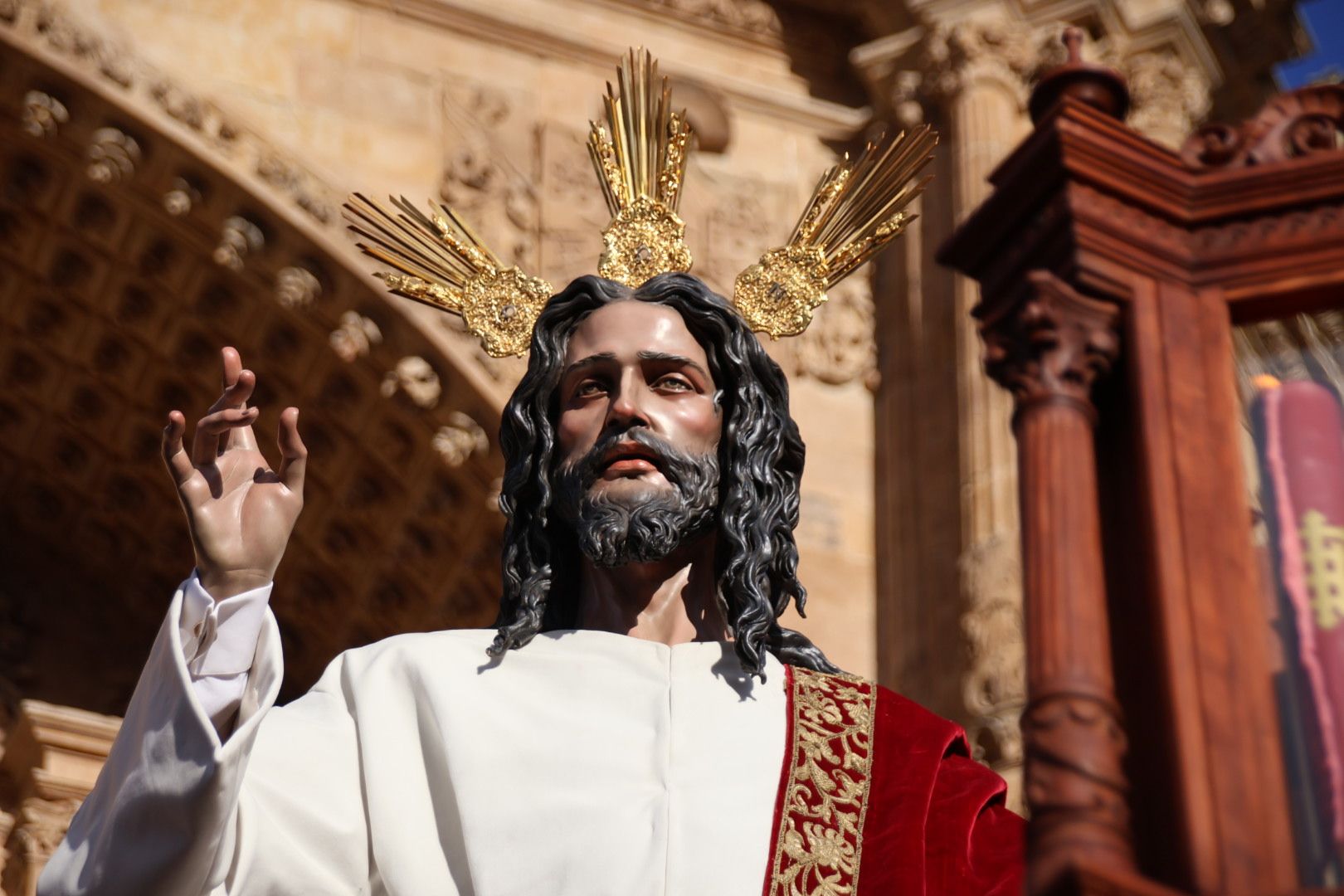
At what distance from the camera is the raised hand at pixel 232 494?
10.6 ft

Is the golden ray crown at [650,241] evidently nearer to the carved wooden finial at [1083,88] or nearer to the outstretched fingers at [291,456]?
the outstretched fingers at [291,456]

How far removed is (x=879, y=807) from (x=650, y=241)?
1.16 m

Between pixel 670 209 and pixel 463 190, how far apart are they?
497 centimetres

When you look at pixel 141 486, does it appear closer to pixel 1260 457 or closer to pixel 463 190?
pixel 463 190

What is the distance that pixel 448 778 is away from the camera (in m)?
3.37

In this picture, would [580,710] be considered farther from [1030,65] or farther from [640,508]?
[1030,65]

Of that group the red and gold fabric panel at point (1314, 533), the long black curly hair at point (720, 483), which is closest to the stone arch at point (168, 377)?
the long black curly hair at point (720, 483)

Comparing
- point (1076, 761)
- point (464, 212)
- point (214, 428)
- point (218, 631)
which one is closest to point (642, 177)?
point (214, 428)

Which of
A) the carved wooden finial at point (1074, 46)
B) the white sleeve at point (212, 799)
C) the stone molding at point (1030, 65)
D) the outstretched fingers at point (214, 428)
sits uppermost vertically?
the stone molding at point (1030, 65)

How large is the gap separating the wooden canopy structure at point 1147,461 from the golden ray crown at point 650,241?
1.54 meters

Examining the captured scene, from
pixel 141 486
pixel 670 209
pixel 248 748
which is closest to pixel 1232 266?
pixel 248 748

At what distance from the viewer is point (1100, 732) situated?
7.70 ft

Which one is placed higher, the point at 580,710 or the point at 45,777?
the point at 45,777

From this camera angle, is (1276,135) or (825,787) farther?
(825,787)
